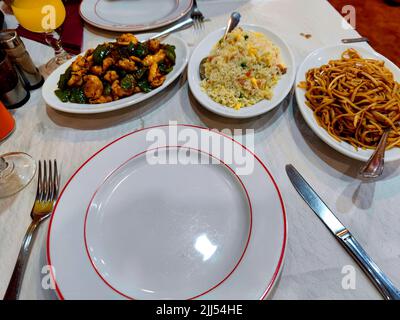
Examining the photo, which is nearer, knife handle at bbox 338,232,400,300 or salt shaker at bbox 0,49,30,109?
knife handle at bbox 338,232,400,300

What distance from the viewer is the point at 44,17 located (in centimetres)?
129

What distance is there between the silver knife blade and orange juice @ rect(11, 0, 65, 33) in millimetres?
1232

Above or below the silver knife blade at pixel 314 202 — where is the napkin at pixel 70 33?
above

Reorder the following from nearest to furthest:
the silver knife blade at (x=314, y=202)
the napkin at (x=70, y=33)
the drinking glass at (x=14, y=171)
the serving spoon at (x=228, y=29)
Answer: the silver knife blade at (x=314, y=202) < the drinking glass at (x=14, y=171) < the serving spoon at (x=228, y=29) < the napkin at (x=70, y=33)

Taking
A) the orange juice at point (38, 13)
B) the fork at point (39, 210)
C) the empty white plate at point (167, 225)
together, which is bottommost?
the fork at point (39, 210)

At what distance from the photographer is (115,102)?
116 centimetres

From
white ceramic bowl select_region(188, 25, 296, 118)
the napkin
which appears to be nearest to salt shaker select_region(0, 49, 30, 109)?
the napkin

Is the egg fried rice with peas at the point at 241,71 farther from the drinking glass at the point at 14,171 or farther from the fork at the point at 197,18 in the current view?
the drinking glass at the point at 14,171

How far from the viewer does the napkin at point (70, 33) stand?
151 centimetres

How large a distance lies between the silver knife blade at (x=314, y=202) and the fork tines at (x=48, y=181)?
80cm

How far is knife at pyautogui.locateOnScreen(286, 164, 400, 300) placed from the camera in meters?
0.74

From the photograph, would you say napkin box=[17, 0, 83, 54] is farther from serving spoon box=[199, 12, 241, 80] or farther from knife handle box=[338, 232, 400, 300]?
knife handle box=[338, 232, 400, 300]

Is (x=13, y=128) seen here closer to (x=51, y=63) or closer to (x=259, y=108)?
(x=51, y=63)

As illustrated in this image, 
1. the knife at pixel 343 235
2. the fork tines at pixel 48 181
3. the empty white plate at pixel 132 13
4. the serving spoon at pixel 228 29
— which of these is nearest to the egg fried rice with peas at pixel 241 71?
the serving spoon at pixel 228 29
